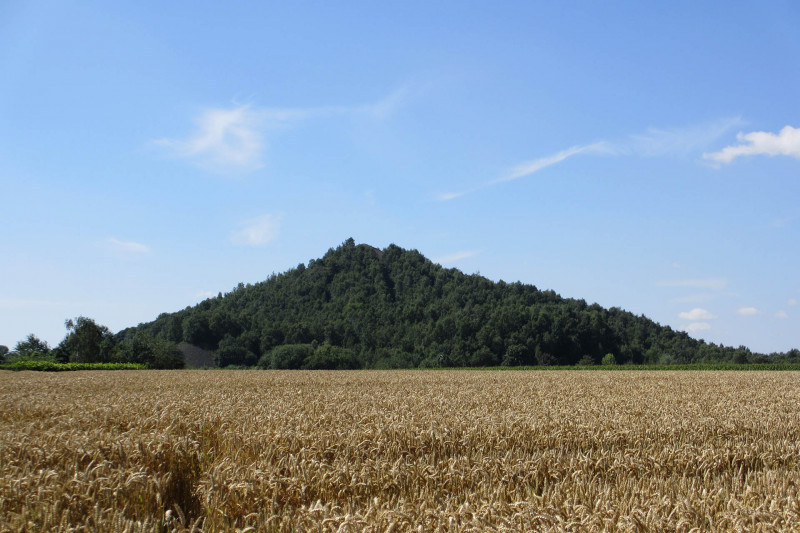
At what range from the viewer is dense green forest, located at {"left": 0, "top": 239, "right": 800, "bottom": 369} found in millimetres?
87812

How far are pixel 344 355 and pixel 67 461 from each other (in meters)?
80.3

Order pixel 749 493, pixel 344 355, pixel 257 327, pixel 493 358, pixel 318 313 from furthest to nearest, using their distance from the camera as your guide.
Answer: pixel 318 313 < pixel 257 327 < pixel 493 358 < pixel 344 355 < pixel 749 493

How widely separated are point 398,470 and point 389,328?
11019cm

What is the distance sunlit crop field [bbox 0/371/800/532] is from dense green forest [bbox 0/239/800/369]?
62993mm

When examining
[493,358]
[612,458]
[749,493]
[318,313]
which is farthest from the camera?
[318,313]

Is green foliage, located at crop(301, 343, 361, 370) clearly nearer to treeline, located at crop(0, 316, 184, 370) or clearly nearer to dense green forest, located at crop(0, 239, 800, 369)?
dense green forest, located at crop(0, 239, 800, 369)

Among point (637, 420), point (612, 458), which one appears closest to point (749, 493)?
point (612, 458)

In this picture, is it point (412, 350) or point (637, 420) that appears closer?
point (637, 420)

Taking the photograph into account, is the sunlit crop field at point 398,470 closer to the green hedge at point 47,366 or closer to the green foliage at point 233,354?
the green hedge at point 47,366

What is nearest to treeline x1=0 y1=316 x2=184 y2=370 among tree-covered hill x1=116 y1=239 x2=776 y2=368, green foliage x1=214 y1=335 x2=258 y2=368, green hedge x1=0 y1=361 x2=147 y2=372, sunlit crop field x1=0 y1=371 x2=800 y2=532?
green hedge x1=0 y1=361 x2=147 y2=372

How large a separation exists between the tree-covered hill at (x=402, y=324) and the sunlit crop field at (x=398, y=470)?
75.1 metres

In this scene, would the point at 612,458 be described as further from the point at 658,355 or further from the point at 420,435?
the point at 658,355

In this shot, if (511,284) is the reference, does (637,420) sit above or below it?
below

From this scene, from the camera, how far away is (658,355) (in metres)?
104
